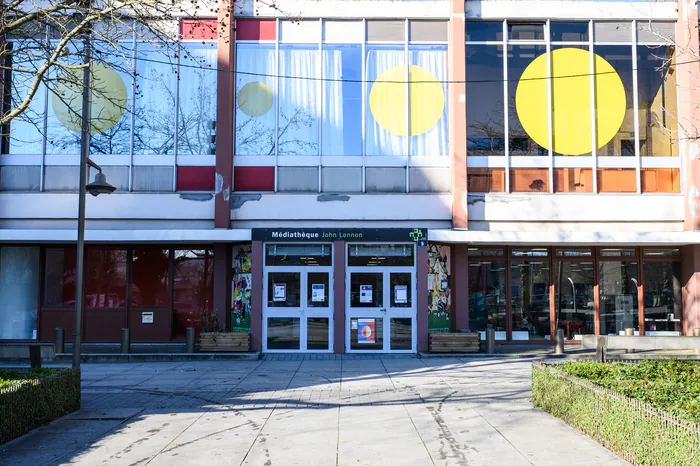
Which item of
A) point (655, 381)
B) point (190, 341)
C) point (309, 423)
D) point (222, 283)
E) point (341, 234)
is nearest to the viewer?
point (655, 381)

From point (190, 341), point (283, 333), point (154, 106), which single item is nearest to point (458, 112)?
point (283, 333)

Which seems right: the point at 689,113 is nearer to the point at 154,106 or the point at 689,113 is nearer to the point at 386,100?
the point at 386,100

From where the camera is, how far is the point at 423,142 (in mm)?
18016

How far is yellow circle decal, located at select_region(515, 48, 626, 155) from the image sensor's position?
706 inches

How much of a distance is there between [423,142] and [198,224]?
6.76m

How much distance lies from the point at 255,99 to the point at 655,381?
13.2m

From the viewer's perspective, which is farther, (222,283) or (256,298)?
(222,283)

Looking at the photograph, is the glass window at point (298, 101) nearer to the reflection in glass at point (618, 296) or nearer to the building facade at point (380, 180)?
the building facade at point (380, 180)

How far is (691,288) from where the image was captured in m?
17.6

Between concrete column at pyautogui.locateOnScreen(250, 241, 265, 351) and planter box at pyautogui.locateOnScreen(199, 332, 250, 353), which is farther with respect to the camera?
concrete column at pyautogui.locateOnScreen(250, 241, 265, 351)

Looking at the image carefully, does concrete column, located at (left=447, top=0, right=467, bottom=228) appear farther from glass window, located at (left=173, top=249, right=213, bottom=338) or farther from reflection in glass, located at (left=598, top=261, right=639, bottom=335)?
glass window, located at (left=173, top=249, right=213, bottom=338)

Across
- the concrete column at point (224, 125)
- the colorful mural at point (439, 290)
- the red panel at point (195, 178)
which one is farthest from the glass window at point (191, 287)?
the colorful mural at point (439, 290)

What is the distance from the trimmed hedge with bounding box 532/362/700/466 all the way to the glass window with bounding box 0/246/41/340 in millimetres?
14805

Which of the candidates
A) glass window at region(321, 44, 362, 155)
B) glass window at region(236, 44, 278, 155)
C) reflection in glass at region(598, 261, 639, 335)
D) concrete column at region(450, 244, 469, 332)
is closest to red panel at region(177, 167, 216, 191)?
glass window at region(236, 44, 278, 155)
